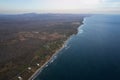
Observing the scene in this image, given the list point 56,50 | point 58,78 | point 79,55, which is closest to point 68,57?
point 79,55

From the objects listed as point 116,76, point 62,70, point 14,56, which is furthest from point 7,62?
point 116,76

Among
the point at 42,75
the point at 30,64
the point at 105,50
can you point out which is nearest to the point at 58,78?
the point at 42,75

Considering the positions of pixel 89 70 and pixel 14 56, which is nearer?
pixel 89 70

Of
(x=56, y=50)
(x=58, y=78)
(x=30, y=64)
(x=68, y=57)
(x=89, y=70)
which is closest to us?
(x=58, y=78)

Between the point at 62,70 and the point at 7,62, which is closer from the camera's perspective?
the point at 62,70

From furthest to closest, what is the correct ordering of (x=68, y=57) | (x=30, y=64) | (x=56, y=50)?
(x=56, y=50) < (x=68, y=57) < (x=30, y=64)

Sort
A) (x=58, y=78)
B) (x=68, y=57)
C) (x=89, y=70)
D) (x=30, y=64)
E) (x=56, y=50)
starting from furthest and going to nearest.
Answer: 1. (x=56, y=50)
2. (x=68, y=57)
3. (x=30, y=64)
4. (x=89, y=70)
5. (x=58, y=78)

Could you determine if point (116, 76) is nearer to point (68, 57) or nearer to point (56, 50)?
point (68, 57)

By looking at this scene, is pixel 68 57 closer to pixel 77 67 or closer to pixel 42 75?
pixel 77 67
